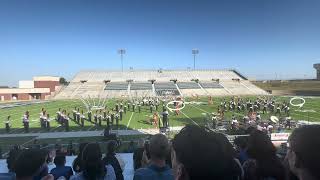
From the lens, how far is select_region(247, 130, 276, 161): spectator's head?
2.82 metres

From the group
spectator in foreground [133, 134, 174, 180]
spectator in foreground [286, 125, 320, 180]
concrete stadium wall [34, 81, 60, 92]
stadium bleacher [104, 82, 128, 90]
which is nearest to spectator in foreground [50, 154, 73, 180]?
spectator in foreground [133, 134, 174, 180]

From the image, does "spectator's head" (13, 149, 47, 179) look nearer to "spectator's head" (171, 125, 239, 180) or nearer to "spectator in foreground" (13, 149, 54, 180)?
"spectator in foreground" (13, 149, 54, 180)

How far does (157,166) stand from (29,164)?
956mm

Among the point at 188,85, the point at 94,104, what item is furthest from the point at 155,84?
the point at 94,104

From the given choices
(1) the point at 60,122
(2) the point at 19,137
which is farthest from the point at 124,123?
(2) the point at 19,137

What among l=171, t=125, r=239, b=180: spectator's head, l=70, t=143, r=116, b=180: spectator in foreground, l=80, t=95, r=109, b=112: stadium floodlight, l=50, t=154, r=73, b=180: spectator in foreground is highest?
l=171, t=125, r=239, b=180: spectator's head

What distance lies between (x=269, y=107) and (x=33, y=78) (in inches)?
2645

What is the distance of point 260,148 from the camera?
9.40 feet

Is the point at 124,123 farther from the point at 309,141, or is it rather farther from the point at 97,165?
the point at 309,141

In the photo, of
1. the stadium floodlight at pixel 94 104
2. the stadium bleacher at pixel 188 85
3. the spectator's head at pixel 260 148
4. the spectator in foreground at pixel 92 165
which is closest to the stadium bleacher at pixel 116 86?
the stadium floodlight at pixel 94 104

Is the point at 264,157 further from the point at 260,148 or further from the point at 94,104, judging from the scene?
the point at 94,104

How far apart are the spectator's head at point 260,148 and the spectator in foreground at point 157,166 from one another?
69cm

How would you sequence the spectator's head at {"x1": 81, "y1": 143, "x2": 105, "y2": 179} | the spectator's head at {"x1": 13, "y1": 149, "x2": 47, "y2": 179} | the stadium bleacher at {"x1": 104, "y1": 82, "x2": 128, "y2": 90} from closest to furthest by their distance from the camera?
the spectator's head at {"x1": 13, "y1": 149, "x2": 47, "y2": 179}
the spectator's head at {"x1": 81, "y1": 143, "x2": 105, "y2": 179}
the stadium bleacher at {"x1": 104, "y1": 82, "x2": 128, "y2": 90}

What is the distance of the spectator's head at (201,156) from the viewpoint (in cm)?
164
